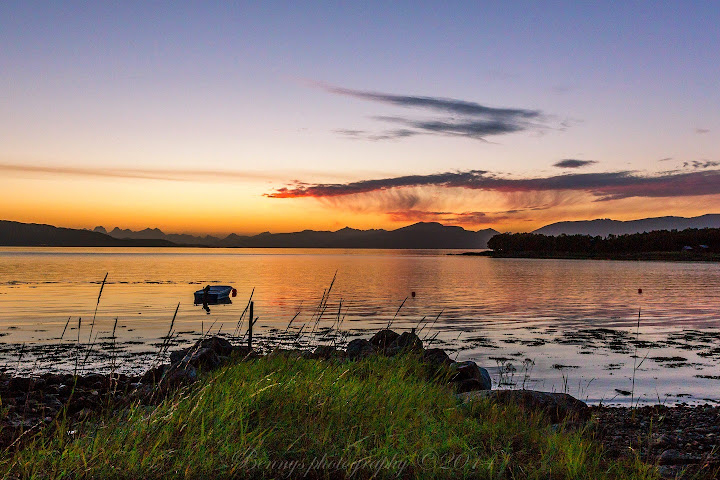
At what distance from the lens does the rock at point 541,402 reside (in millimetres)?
10438

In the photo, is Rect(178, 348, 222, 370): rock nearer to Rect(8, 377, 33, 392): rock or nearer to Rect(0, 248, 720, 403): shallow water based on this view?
Rect(0, 248, 720, 403): shallow water

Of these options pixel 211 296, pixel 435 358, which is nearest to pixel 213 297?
pixel 211 296

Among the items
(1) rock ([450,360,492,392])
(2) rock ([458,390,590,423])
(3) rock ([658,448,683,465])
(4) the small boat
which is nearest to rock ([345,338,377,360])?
(1) rock ([450,360,492,392])

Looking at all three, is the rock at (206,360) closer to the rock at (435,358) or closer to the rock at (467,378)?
the rock at (435,358)

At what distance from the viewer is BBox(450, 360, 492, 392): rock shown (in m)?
13.4

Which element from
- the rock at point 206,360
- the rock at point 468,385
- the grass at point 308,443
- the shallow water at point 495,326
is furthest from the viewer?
the shallow water at point 495,326

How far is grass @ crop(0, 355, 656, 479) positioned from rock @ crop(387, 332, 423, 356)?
19.1 ft

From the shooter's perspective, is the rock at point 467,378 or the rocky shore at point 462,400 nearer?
the rocky shore at point 462,400

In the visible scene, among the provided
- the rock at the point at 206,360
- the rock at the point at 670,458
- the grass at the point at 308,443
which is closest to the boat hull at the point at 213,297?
the rock at the point at 206,360

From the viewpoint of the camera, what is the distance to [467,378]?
45.0ft

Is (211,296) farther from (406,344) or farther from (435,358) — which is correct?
(435,358)

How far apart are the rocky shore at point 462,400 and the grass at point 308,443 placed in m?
0.92

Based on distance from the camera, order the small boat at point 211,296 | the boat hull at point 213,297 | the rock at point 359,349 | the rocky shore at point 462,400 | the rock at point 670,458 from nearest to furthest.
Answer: the rock at point 670,458 → the rocky shore at point 462,400 → the rock at point 359,349 → the small boat at point 211,296 → the boat hull at point 213,297

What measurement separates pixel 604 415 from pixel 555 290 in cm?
5337
